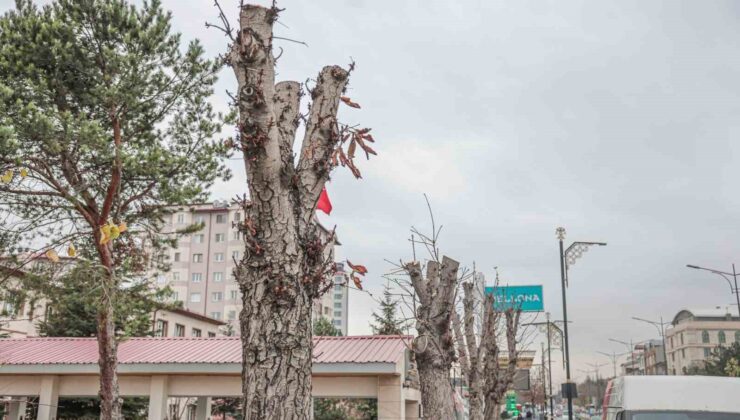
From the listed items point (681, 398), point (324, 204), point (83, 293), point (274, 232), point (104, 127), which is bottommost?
point (681, 398)

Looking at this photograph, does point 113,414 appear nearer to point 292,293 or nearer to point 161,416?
point 161,416

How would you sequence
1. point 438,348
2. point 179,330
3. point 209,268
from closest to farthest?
point 438,348
point 179,330
point 209,268

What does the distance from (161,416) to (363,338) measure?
24.0 ft

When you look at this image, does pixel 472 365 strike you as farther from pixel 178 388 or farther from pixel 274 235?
pixel 274 235

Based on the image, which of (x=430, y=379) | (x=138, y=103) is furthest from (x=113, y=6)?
(x=430, y=379)

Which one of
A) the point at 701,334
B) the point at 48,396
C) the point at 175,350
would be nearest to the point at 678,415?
the point at 175,350

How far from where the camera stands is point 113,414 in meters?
17.3

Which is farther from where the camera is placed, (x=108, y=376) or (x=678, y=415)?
(x=108, y=376)

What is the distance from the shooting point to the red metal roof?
21.6m

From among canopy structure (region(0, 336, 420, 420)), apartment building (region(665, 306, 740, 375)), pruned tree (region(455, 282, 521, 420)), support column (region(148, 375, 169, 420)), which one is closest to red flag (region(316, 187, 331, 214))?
pruned tree (region(455, 282, 521, 420))

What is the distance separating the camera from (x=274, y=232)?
477 centimetres

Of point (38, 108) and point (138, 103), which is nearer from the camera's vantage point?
point (38, 108)

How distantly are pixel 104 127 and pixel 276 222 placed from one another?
43.9ft

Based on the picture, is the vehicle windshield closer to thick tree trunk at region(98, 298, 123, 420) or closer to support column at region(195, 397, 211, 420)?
thick tree trunk at region(98, 298, 123, 420)
